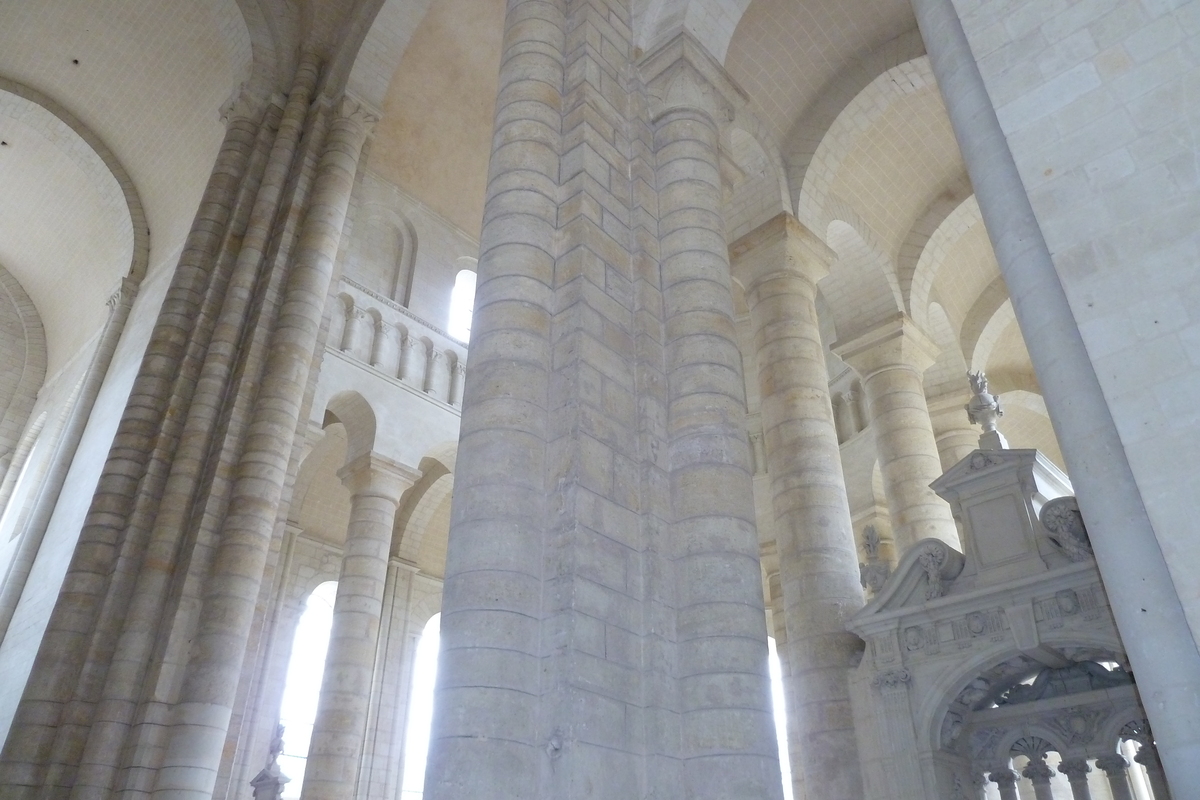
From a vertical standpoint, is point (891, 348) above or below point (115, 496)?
above

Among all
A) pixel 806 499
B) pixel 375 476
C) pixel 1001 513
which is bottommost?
pixel 1001 513

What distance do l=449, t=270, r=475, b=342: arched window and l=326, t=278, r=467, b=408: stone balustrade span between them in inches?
22.9

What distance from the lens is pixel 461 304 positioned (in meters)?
16.1

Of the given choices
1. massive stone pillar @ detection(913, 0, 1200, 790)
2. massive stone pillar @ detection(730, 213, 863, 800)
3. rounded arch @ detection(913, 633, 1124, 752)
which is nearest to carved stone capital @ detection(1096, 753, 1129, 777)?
rounded arch @ detection(913, 633, 1124, 752)

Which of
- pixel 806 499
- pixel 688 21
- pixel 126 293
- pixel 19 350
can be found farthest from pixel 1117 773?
pixel 19 350

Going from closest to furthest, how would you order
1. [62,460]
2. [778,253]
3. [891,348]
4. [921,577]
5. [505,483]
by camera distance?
1. [505,483]
2. [921,577]
3. [778,253]
4. [891,348]
5. [62,460]

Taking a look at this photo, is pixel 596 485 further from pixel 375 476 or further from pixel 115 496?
pixel 375 476

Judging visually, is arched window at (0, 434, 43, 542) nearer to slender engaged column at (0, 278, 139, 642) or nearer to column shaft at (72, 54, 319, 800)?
slender engaged column at (0, 278, 139, 642)

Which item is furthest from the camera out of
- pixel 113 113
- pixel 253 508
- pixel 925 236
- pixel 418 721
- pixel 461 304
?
pixel 418 721

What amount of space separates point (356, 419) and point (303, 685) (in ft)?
21.0

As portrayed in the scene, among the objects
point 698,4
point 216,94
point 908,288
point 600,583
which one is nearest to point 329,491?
point 216,94

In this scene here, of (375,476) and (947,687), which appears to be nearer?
(947,687)

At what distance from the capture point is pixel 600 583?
489 cm

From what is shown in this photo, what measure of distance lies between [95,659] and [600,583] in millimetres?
5724
